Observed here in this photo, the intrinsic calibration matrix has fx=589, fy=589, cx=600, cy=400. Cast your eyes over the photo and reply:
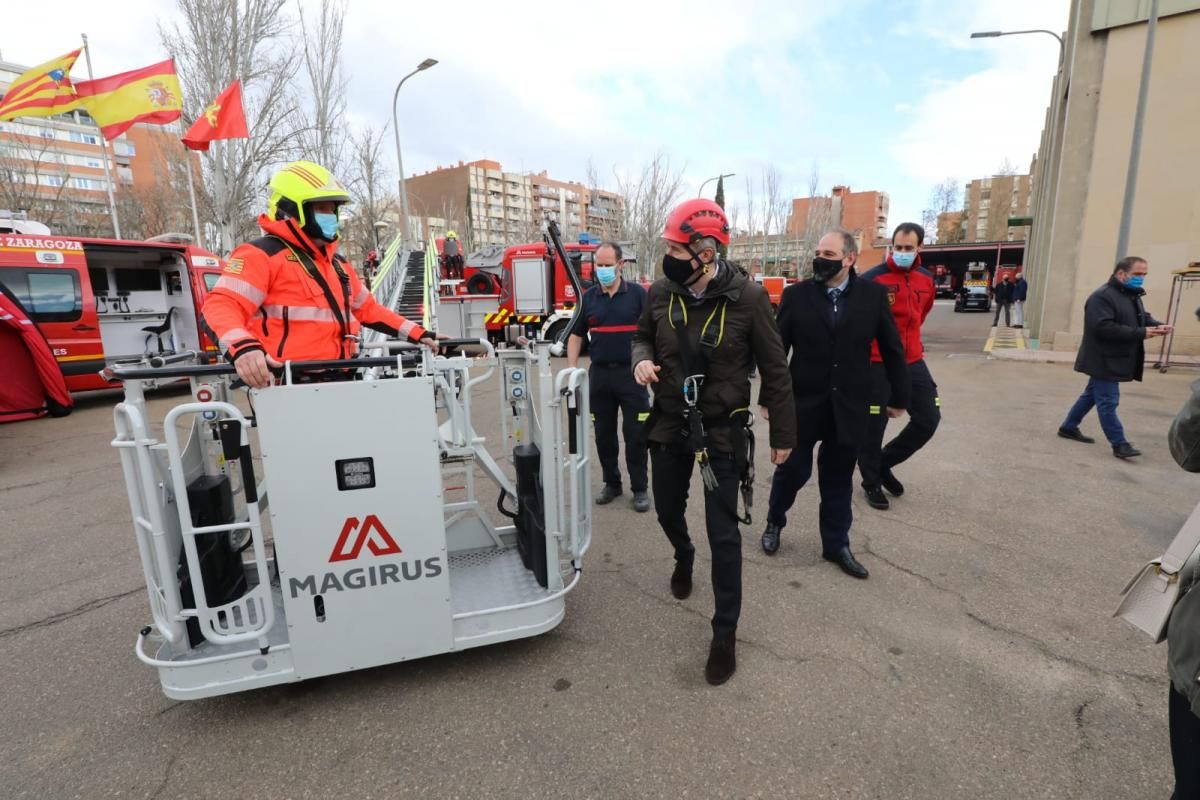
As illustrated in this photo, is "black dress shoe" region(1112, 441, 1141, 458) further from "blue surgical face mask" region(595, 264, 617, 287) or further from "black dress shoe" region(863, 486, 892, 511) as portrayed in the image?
"blue surgical face mask" region(595, 264, 617, 287)

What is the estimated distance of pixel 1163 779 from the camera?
1.95 meters

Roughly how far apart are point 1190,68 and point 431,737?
16187 mm

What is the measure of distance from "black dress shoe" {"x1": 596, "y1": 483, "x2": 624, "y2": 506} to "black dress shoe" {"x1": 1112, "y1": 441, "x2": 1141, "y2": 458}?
15.4ft

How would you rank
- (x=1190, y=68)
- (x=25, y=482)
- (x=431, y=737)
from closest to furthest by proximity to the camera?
(x=431, y=737) → (x=25, y=482) → (x=1190, y=68)

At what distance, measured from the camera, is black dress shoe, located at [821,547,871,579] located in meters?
3.38

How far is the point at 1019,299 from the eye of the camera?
1903 centimetres

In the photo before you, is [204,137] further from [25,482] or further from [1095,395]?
[1095,395]

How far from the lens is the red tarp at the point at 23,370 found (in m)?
7.05

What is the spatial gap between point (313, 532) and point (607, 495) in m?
2.73

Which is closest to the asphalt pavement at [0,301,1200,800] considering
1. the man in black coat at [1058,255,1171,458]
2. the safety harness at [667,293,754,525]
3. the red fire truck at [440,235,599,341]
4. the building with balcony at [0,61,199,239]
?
the safety harness at [667,293,754,525]

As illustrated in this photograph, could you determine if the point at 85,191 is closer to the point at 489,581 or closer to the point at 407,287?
the point at 407,287

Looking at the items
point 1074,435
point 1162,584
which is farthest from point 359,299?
point 1074,435

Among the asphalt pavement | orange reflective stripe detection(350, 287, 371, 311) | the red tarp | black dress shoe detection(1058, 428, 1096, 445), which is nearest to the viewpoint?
the asphalt pavement

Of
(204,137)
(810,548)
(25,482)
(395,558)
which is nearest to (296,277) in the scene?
(395,558)
